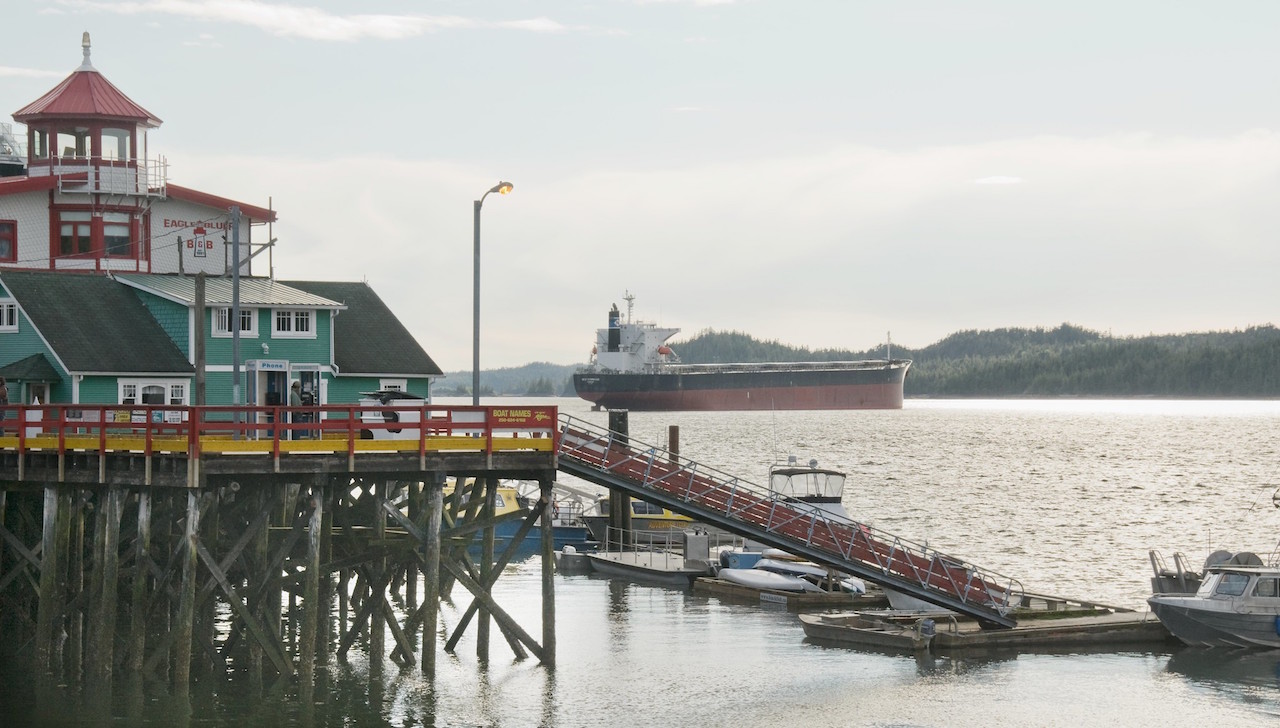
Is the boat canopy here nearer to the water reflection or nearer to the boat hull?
the boat hull

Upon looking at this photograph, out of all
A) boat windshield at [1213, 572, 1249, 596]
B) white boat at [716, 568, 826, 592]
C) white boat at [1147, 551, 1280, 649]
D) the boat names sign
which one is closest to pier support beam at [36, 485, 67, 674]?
the boat names sign

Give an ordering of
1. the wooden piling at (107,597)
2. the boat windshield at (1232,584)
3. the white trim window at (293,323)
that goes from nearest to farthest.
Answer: the wooden piling at (107,597), the boat windshield at (1232,584), the white trim window at (293,323)

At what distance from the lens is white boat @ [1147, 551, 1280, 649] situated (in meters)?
36.9

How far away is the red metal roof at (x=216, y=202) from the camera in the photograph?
49344 millimetres

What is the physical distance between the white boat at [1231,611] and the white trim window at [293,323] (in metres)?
22.4

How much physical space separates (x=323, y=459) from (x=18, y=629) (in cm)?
1115

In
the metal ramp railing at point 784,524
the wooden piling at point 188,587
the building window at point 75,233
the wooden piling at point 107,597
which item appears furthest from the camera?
the building window at point 75,233

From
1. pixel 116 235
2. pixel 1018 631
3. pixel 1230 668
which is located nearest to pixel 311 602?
pixel 1018 631

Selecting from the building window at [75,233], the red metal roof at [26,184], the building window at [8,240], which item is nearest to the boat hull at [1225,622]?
the building window at [75,233]

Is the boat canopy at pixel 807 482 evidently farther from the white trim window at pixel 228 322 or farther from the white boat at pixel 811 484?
the white trim window at pixel 228 322

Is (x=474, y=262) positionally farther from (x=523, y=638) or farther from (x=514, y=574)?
(x=514, y=574)

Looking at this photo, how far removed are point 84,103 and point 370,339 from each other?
12.9m

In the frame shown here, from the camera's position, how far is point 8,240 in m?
46.8

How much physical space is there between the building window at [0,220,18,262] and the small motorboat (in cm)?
2572
